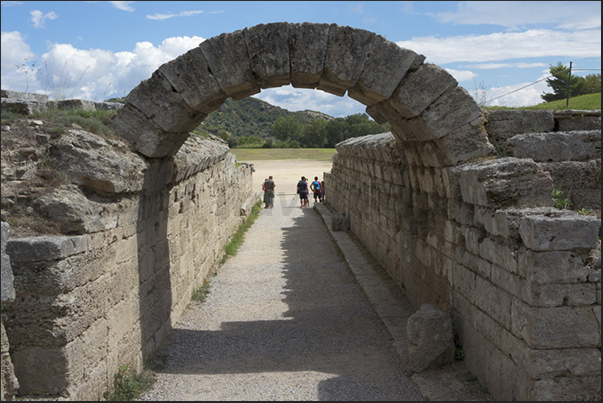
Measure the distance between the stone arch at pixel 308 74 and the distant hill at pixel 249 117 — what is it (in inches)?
2770

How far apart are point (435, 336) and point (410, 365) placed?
1.46 ft

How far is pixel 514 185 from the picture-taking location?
524cm

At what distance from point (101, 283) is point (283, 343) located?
2.87 meters

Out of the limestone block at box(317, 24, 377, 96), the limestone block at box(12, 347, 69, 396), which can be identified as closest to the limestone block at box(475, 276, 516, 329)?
the limestone block at box(317, 24, 377, 96)

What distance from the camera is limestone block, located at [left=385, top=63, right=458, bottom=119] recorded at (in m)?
6.04

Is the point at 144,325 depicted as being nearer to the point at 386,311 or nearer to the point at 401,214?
the point at 386,311

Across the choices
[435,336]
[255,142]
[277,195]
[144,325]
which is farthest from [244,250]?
[255,142]

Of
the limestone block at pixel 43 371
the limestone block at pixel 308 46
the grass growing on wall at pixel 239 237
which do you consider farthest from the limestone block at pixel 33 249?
the grass growing on wall at pixel 239 237

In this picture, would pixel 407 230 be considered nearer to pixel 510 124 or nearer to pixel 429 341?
pixel 510 124

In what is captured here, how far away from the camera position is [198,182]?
9727mm

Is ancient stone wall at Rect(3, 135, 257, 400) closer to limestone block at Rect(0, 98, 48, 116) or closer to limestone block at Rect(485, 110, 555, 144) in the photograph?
limestone block at Rect(0, 98, 48, 116)

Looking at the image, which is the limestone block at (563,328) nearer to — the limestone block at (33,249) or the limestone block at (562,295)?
the limestone block at (562,295)

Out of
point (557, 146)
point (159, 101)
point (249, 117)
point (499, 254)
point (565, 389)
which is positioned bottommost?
point (565, 389)

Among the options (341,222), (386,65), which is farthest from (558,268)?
(341,222)
